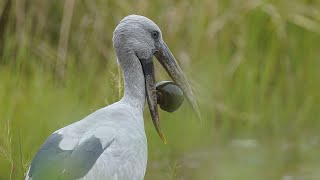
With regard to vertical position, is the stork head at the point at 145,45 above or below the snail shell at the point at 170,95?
above

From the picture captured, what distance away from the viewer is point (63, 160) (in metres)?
5.18

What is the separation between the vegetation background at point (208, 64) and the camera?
753 cm

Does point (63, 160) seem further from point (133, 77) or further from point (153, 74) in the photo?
point (153, 74)

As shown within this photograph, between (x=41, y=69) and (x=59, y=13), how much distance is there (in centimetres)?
47

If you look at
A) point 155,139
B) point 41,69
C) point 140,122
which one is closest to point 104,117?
point 140,122

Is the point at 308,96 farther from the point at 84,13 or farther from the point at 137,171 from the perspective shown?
the point at 137,171

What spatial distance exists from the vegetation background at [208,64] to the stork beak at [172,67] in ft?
3.60

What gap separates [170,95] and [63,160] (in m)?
1.14

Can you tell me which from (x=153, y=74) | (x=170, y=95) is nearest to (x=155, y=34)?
(x=153, y=74)

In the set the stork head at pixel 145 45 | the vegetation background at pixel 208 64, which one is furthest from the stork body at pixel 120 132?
the vegetation background at pixel 208 64

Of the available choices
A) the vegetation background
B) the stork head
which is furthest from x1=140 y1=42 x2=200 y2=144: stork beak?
the vegetation background

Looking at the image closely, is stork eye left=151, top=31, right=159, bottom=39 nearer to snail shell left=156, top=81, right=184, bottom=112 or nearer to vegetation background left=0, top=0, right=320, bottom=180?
snail shell left=156, top=81, right=184, bottom=112

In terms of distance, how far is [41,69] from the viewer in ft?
A: 25.9

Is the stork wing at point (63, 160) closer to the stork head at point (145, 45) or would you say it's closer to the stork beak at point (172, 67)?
the stork head at point (145, 45)
